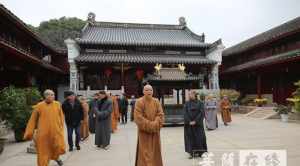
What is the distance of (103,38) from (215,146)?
19478mm

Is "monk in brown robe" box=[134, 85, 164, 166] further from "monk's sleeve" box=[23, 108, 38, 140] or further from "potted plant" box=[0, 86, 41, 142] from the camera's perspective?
"potted plant" box=[0, 86, 41, 142]

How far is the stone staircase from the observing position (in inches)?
660

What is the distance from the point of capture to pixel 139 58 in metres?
23.5

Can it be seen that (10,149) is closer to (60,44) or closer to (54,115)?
(54,115)

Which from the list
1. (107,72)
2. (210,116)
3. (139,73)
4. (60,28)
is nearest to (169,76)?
(210,116)

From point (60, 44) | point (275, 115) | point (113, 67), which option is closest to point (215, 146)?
point (275, 115)

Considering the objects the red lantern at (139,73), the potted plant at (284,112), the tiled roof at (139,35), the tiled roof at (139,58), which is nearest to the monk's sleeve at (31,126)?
the potted plant at (284,112)

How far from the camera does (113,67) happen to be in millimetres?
23500

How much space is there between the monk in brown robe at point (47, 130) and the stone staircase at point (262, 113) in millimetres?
13209

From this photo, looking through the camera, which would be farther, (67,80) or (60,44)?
(60,44)

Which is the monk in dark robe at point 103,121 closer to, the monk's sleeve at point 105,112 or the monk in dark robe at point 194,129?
the monk's sleeve at point 105,112

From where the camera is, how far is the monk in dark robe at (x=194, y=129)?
6973 millimetres

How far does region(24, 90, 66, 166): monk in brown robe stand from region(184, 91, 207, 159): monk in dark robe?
8.90ft

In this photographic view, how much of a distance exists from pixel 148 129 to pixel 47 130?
204 centimetres
